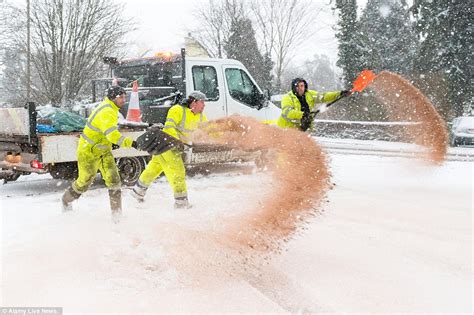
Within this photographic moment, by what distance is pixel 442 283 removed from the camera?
3.63m

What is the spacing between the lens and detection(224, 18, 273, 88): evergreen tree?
3186 centimetres

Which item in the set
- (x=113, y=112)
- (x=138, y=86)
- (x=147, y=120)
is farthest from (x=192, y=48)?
(x=113, y=112)

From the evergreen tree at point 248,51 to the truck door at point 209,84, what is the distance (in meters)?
23.8

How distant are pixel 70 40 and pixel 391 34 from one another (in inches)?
950

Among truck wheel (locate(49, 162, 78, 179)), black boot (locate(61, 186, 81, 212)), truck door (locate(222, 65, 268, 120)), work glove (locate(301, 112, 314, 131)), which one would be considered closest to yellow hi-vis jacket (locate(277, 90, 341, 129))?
work glove (locate(301, 112, 314, 131))

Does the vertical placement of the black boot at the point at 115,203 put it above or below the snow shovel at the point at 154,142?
below

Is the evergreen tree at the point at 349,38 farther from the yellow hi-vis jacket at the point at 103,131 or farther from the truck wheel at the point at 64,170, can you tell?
the yellow hi-vis jacket at the point at 103,131

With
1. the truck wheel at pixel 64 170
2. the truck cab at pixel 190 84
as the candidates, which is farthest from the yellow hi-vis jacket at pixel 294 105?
the truck wheel at pixel 64 170

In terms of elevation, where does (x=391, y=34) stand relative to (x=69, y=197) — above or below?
above

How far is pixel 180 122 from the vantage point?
19.6 feet

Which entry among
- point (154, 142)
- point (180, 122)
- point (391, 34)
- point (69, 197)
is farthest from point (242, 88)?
point (391, 34)

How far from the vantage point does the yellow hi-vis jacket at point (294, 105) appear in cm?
659

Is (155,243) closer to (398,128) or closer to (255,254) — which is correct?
(255,254)

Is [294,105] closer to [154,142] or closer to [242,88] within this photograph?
[154,142]
